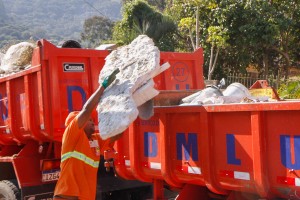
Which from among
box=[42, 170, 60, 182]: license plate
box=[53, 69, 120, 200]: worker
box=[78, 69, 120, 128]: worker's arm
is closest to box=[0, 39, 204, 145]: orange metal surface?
box=[42, 170, 60, 182]: license plate

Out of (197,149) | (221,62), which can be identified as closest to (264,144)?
(197,149)

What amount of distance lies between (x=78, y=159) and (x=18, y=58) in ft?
7.84

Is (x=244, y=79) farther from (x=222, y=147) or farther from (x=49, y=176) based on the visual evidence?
(x=222, y=147)

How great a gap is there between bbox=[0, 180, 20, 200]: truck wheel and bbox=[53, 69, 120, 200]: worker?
1.65 meters

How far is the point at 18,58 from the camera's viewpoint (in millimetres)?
5965

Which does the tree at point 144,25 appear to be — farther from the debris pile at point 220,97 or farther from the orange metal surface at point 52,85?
the debris pile at point 220,97

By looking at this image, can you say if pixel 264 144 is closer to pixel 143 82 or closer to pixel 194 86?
pixel 143 82

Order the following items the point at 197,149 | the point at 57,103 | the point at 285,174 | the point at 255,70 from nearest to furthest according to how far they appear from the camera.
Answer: the point at 285,174, the point at 197,149, the point at 57,103, the point at 255,70

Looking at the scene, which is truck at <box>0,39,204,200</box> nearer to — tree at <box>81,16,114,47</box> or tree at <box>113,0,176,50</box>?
tree at <box>113,0,176,50</box>

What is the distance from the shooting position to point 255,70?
A: 57.7ft

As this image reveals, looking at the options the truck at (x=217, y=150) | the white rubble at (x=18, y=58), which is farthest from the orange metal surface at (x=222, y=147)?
the white rubble at (x=18, y=58)

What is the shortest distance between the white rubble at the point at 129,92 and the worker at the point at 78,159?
0.10m

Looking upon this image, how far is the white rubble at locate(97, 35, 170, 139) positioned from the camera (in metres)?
3.59

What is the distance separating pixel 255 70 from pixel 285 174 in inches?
589
